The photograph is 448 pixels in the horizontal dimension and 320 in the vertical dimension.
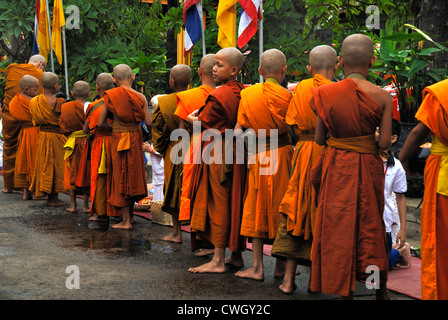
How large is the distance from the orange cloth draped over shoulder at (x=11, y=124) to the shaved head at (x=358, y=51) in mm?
6582

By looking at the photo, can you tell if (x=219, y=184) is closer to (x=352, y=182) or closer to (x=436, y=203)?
(x=352, y=182)

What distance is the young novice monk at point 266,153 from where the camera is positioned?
478 centimetres

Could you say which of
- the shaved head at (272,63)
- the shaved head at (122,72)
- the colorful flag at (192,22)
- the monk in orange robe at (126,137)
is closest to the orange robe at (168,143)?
the monk in orange robe at (126,137)

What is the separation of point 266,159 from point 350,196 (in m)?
1.10

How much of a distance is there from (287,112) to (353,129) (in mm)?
818

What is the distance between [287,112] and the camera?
4648 mm

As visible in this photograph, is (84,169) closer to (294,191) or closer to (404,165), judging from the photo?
(294,191)

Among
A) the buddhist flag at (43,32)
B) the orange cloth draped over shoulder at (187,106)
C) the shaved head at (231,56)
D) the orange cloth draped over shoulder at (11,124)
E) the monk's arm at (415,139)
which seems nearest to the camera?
the monk's arm at (415,139)

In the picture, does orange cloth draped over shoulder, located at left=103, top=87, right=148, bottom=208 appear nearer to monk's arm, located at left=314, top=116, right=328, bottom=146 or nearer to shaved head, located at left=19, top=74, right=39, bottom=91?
shaved head, located at left=19, top=74, right=39, bottom=91

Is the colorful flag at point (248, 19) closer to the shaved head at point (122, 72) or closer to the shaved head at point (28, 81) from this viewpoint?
the shaved head at point (122, 72)

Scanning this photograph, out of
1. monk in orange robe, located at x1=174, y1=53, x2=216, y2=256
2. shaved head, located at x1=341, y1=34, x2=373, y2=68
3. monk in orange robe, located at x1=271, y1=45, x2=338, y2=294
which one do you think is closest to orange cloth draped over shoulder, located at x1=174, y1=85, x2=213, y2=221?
monk in orange robe, located at x1=174, y1=53, x2=216, y2=256

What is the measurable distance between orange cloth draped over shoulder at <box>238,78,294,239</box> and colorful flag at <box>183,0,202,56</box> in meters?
3.03
